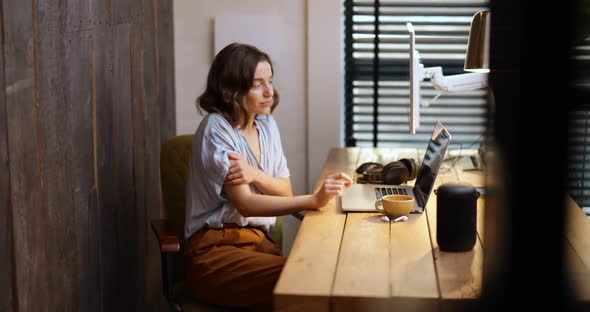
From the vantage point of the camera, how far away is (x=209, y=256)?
2174 mm

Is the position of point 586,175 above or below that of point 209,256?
above

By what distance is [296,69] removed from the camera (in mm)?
3346

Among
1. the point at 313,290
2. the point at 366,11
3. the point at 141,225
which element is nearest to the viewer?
the point at 313,290

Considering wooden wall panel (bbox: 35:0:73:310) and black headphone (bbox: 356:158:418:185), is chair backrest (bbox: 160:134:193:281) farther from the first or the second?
black headphone (bbox: 356:158:418:185)

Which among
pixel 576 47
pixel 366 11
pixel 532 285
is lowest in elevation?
pixel 532 285

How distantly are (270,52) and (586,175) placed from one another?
298cm

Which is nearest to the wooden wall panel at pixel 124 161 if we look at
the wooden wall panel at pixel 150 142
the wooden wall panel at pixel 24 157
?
the wooden wall panel at pixel 150 142

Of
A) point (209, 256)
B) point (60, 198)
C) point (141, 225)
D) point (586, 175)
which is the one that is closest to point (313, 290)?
point (209, 256)

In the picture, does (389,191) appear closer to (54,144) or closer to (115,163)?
(115,163)

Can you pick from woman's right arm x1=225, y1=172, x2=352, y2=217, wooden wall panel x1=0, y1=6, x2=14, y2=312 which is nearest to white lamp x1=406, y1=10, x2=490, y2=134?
woman's right arm x1=225, y1=172, x2=352, y2=217

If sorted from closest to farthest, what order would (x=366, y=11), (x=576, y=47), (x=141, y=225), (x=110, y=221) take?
(x=576, y=47)
(x=110, y=221)
(x=141, y=225)
(x=366, y=11)

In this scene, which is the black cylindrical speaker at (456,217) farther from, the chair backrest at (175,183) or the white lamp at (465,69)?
the chair backrest at (175,183)

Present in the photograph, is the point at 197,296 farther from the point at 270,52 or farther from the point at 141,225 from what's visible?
the point at 270,52

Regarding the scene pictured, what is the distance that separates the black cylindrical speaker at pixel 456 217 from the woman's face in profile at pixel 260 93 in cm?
80
